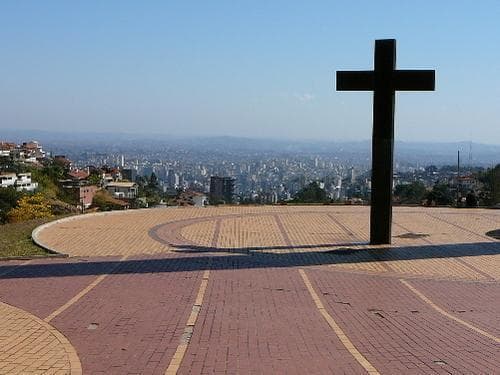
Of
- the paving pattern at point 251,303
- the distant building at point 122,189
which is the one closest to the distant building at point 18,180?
the distant building at point 122,189

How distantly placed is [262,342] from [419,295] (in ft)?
13.3

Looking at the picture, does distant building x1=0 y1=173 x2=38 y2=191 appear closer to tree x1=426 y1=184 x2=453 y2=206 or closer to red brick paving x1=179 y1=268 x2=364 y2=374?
tree x1=426 y1=184 x2=453 y2=206

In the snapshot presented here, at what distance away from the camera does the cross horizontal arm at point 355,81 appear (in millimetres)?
14969

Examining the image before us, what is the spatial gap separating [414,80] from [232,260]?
613cm

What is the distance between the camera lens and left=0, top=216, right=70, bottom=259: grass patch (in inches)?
549

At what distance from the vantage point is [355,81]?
1505 centimetres

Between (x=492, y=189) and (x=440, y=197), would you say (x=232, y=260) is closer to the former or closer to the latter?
(x=440, y=197)

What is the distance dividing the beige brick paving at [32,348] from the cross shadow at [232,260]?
337 cm

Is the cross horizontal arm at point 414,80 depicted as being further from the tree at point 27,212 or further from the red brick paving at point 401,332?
the tree at point 27,212

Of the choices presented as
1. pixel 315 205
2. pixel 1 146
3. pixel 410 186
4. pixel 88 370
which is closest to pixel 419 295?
pixel 88 370

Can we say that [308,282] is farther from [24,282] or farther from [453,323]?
[24,282]

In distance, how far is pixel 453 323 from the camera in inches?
339

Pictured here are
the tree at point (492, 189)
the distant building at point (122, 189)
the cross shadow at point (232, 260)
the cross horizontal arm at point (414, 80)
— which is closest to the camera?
the cross shadow at point (232, 260)

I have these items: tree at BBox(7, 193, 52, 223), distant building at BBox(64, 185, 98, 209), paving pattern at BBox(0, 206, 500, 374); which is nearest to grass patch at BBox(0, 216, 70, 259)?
paving pattern at BBox(0, 206, 500, 374)
